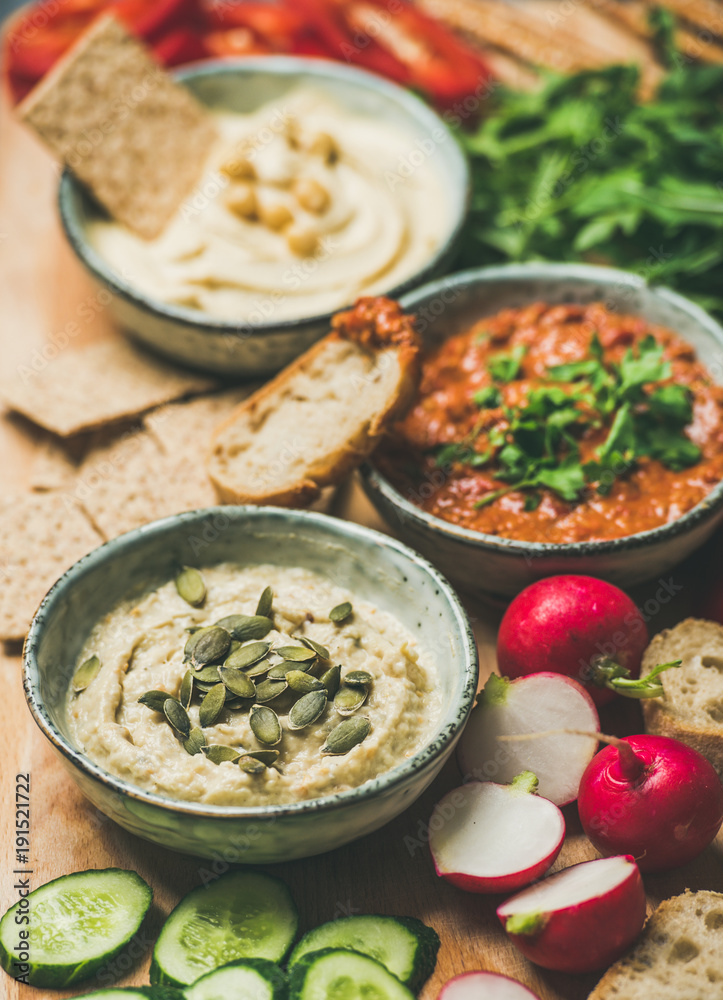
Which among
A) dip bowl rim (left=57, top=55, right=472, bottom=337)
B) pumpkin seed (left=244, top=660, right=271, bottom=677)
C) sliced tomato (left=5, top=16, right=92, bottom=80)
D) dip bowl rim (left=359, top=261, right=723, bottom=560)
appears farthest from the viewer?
sliced tomato (left=5, top=16, right=92, bottom=80)

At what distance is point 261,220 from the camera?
13.9ft

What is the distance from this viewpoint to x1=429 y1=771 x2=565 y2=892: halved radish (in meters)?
2.45

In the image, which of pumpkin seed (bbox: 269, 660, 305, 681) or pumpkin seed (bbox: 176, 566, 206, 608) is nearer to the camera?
pumpkin seed (bbox: 269, 660, 305, 681)

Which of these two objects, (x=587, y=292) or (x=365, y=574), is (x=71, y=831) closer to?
(x=365, y=574)

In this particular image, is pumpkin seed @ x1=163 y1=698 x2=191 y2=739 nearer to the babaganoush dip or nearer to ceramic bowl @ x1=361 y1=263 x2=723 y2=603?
the babaganoush dip

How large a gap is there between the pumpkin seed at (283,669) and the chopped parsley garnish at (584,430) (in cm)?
99

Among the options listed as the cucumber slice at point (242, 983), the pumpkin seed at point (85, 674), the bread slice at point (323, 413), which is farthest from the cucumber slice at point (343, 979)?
the bread slice at point (323, 413)

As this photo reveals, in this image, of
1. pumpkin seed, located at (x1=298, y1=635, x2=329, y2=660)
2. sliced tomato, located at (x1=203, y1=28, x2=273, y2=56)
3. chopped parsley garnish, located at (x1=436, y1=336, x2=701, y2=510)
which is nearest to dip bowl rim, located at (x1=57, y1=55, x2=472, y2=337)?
sliced tomato, located at (x1=203, y1=28, x2=273, y2=56)

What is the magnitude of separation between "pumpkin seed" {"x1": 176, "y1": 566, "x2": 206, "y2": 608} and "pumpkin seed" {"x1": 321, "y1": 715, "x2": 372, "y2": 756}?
0.69m

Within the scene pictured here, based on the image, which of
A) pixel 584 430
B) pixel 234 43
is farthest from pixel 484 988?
pixel 234 43

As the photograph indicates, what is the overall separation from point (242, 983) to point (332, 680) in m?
0.80

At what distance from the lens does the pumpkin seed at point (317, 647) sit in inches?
105

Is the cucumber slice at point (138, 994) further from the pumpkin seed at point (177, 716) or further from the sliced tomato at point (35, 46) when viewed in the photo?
the sliced tomato at point (35, 46)

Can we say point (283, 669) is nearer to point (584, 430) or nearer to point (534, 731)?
point (534, 731)
